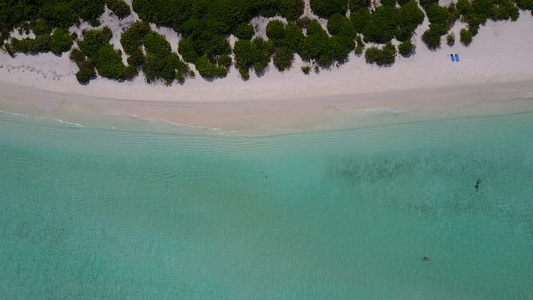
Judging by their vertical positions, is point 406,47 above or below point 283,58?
above

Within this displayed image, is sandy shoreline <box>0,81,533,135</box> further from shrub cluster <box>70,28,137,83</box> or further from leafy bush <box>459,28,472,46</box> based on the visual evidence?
leafy bush <box>459,28,472,46</box>

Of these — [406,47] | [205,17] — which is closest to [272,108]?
[205,17]

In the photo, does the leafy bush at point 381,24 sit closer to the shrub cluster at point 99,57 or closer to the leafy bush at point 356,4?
the leafy bush at point 356,4

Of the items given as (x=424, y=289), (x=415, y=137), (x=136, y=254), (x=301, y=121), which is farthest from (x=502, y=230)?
(x=136, y=254)

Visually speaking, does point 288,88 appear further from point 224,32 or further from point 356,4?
point 356,4

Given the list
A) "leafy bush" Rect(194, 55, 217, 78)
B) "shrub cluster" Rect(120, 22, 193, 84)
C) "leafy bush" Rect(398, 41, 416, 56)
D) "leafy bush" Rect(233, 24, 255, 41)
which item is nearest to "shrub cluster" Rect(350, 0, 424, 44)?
"leafy bush" Rect(398, 41, 416, 56)
